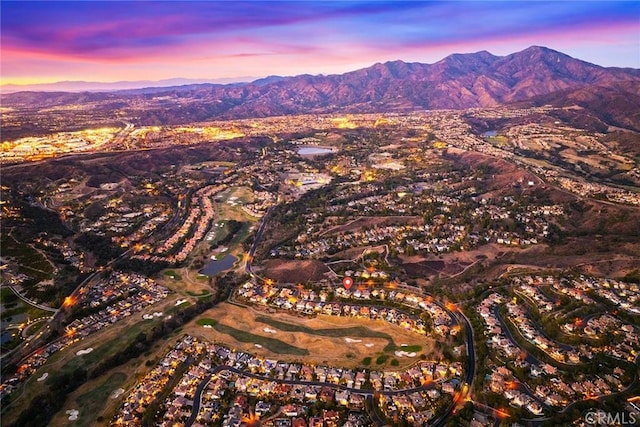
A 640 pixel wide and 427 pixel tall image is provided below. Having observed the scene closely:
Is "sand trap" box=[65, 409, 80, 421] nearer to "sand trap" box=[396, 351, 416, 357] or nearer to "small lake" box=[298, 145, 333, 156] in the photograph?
"sand trap" box=[396, 351, 416, 357]

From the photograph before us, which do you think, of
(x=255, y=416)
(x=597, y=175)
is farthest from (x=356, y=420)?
(x=597, y=175)

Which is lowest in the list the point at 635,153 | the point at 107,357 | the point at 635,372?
the point at 107,357

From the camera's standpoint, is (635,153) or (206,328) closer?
(206,328)

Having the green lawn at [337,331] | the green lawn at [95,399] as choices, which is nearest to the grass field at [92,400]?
the green lawn at [95,399]

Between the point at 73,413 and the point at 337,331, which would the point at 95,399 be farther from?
the point at 337,331

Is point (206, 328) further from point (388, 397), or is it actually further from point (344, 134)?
point (344, 134)

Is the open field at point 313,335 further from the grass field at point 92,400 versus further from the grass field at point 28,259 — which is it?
the grass field at point 28,259

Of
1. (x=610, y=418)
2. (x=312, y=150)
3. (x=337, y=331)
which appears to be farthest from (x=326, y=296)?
(x=312, y=150)
